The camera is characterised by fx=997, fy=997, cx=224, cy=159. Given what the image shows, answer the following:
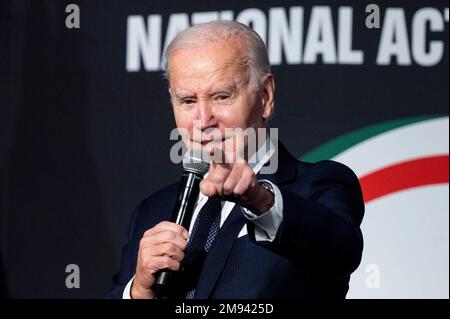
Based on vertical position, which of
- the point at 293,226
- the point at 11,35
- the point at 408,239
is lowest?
the point at 408,239

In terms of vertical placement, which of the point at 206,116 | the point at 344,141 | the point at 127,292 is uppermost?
the point at 206,116

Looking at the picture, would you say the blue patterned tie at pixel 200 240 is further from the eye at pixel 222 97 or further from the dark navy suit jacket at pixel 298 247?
the eye at pixel 222 97

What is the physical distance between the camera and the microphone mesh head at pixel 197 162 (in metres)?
1.87

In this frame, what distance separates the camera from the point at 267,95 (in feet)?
7.22

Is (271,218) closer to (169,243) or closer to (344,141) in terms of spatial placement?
(169,243)

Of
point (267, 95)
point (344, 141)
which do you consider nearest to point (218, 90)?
point (267, 95)

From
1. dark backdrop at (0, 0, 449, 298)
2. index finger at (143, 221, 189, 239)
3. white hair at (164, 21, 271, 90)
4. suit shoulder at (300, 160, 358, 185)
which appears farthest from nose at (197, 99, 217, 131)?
dark backdrop at (0, 0, 449, 298)

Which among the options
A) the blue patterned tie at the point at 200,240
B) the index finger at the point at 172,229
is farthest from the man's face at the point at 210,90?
the index finger at the point at 172,229

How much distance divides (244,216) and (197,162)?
14 centimetres

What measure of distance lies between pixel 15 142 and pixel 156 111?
0.50m

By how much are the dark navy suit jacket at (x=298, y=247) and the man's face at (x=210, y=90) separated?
15 cm

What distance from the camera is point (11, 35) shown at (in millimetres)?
3354
